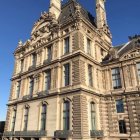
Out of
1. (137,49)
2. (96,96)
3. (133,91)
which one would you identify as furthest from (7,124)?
(137,49)

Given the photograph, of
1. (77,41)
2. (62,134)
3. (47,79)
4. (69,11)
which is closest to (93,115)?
(62,134)

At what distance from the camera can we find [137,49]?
2555 cm

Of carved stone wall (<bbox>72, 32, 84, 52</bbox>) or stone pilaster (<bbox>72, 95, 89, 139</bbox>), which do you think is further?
carved stone wall (<bbox>72, 32, 84, 52</bbox>)

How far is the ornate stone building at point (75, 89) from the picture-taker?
22.1 m

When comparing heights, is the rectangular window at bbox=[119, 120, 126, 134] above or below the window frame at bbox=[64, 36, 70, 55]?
below

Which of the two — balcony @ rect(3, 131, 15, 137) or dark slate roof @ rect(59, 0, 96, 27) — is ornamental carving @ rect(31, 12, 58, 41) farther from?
balcony @ rect(3, 131, 15, 137)

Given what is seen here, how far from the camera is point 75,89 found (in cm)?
2203

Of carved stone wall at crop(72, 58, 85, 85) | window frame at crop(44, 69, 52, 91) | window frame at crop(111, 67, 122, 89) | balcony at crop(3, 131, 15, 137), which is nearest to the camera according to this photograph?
carved stone wall at crop(72, 58, 85, 85)

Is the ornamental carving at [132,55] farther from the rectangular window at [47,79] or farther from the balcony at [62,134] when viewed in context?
the balcony at [62,134]

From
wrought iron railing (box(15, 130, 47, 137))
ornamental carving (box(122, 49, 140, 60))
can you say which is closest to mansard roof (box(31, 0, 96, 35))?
ornamental carving (box(122, 49, 140, 60))

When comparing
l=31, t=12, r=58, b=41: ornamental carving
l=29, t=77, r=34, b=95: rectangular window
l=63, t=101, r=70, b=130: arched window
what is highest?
l=31, t=12, r=58, b=41: ornamental carving

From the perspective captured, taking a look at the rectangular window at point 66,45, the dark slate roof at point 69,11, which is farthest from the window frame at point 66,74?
the dark slate roof at point 69,11

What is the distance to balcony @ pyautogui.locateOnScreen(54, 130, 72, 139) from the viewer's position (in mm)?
20344

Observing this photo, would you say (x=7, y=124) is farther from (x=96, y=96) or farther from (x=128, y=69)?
(x=128, y=69)
